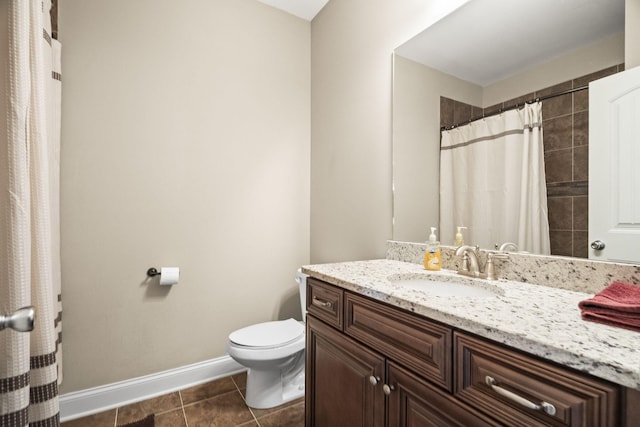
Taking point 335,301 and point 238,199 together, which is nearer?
point 335,301

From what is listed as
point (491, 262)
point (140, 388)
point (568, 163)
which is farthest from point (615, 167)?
point (140, 388)

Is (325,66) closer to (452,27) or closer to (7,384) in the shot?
(452,27)

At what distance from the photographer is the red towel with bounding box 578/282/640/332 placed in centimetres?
62

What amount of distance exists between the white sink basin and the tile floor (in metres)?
1.04

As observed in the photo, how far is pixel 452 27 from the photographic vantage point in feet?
4.61

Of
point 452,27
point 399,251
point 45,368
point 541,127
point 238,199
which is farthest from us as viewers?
point 238,199

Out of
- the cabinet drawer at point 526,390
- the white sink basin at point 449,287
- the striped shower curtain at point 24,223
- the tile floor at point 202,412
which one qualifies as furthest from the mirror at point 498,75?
the striped shower curtain at point 24,223

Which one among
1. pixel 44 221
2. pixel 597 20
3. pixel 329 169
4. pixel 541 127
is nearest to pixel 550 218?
pixel 541 127

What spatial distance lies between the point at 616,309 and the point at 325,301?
884 mm

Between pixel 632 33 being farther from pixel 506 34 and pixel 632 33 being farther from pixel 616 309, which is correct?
pixel 616 309

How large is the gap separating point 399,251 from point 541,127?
0.86m

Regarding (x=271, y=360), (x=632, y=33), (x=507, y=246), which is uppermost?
(x=632, y=33)

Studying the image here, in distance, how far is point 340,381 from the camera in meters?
1.13

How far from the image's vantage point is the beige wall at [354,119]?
1736 mm
